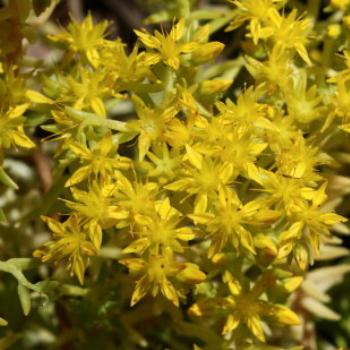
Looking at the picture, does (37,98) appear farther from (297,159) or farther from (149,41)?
(297,159)

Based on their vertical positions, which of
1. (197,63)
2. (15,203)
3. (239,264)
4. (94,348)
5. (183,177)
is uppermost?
(197,63)

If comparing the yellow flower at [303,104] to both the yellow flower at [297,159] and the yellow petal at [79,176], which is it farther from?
the yellow petal at [79,176]

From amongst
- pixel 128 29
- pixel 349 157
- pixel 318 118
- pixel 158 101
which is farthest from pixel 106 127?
pixel 128 29

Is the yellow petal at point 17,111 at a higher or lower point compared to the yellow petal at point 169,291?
higher

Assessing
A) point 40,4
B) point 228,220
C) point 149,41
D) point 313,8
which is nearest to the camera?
point 228,220

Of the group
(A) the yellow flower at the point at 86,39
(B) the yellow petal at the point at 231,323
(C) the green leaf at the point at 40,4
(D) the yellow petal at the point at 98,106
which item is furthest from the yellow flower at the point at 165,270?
(C) the green leaf at the point at 40,4

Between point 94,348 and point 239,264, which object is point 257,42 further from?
point 94,348

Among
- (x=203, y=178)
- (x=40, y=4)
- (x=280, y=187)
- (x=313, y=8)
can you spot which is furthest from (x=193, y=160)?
(x=313, y=8)
